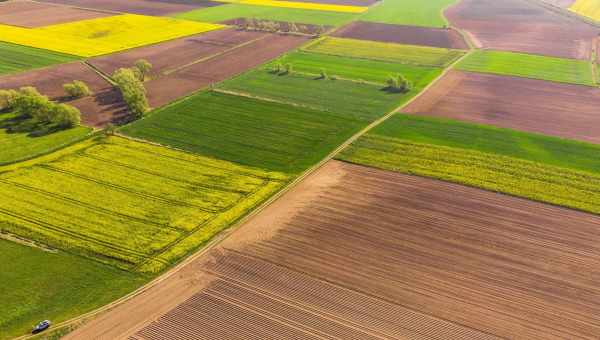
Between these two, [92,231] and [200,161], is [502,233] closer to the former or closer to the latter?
[200,161]

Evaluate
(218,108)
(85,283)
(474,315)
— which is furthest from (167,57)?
(474,315)

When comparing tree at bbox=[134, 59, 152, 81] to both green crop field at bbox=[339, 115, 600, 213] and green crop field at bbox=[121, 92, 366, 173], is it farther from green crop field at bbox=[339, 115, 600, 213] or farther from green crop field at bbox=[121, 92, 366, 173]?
green crop field at bbox=[339, 115, 600, 213]

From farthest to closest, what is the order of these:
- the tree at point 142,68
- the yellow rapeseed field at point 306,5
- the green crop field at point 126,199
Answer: the yellow rapeseed field at point 306,5 → the tree at point 142,68 → the green crop field at point 126,199

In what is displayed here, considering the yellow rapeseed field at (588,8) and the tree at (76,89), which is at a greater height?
the yellow rapeseed field at (588,8)

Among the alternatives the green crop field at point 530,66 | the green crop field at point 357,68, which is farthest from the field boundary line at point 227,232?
the green crop field at point 530,66

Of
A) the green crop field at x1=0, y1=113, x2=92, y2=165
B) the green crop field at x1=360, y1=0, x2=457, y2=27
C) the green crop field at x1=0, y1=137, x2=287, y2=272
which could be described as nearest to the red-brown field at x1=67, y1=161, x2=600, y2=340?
the green crop field at x1=0, y1=137, x2=287, y2=272

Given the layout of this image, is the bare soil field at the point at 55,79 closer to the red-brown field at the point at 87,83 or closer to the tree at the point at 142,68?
the red-brown field at the point at 87,83

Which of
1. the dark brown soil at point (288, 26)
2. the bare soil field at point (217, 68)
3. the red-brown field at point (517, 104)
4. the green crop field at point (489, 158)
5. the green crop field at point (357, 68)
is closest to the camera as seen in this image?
the green crop field at point (489, 158)
